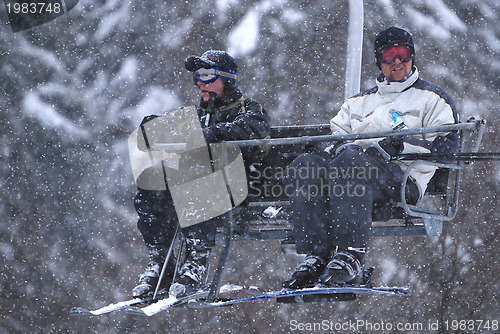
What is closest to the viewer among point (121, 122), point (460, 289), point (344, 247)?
point (344, 247)

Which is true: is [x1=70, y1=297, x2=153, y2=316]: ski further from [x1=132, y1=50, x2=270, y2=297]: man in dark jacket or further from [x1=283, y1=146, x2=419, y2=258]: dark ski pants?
[x1=283, y1=146, x2=419, y2=258]: dark ski pants

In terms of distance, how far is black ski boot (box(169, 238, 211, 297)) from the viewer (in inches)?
148

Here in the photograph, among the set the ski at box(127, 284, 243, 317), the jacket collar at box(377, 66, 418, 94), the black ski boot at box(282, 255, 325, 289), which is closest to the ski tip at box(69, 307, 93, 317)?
the ski at box(127, 284, 243, 317)

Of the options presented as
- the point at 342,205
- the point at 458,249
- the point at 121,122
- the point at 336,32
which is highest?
the point at 342,205

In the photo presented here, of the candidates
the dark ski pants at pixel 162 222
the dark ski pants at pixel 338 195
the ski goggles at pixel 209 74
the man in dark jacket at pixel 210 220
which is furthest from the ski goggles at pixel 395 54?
the dark ski pants at pixel 162 222

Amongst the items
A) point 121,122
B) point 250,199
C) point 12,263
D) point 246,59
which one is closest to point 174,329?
point 12,263

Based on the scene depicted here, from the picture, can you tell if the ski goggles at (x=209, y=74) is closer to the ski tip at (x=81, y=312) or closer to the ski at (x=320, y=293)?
the ski at (x=320, y=293)

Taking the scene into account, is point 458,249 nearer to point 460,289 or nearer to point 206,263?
point 460,289

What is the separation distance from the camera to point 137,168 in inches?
154

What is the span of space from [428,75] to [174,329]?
729cm

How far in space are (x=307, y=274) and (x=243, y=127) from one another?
800 millimetres

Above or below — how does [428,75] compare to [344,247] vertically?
below

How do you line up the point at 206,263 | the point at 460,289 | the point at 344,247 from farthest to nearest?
the point at 460,289 < the point at 206,263 < the point at 344,247

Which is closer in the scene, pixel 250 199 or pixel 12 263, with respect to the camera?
pixel 250 199
